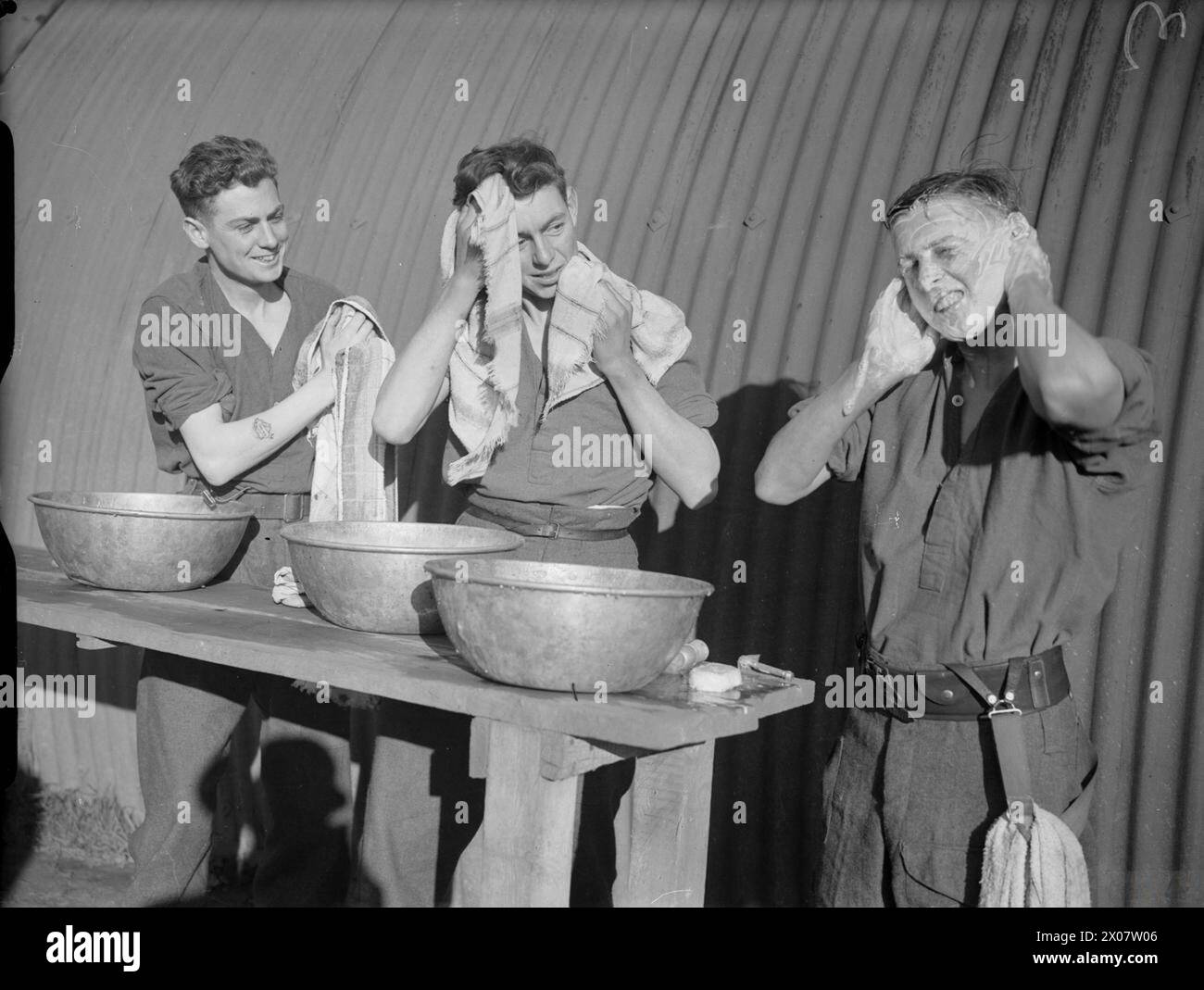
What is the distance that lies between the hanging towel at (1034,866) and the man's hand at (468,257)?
5.73ft

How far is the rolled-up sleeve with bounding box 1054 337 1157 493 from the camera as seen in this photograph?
→ 2.26 m

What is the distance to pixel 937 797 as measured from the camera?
2504mm

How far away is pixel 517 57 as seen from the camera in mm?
5145

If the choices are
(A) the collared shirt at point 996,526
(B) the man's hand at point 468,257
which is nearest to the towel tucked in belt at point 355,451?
(B) the man's hand at point 468,257

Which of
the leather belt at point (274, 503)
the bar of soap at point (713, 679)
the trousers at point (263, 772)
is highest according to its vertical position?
the leather belt at point (274, 503)

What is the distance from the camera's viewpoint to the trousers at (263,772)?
3.57 meters

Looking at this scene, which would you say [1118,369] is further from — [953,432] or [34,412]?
[34,412]

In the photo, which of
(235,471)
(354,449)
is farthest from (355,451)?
(235,471)

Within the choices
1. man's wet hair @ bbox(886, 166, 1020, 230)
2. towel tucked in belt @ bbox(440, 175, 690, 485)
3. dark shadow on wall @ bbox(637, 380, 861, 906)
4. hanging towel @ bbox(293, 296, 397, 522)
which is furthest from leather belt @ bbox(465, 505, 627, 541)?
man's wet hair @ bbox(886, 166, 1020, 230)

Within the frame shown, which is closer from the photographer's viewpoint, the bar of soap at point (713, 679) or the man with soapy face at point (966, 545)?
the man with soapy face at point (966, 545)

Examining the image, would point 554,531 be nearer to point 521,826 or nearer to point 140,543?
point 521,826

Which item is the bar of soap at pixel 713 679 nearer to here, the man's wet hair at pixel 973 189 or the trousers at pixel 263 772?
the man's wet hair at pixel 973 189

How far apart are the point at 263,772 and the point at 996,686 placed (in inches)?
94.9
